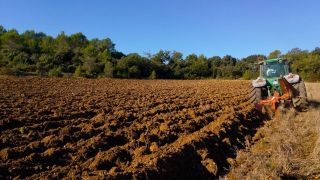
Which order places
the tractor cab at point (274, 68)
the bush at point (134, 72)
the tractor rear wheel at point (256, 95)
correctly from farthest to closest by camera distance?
1. the bush at point (134, 72)
2. the tractor cab at point (274, 68)
3. the tractor rear wheel at point (256, 95)

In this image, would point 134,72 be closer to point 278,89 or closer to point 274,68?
point 274,68

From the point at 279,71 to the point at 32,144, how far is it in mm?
9377

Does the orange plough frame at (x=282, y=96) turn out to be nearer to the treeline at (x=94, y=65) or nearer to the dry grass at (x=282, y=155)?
the dry grass at (x=282, y=155)

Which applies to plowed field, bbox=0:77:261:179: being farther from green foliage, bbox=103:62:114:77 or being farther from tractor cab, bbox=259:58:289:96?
green foliage, bbox=103:62:114:77

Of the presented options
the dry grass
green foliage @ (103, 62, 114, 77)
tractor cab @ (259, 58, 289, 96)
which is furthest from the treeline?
the dry grass

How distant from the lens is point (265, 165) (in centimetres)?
536

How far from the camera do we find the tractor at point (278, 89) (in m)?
10.9

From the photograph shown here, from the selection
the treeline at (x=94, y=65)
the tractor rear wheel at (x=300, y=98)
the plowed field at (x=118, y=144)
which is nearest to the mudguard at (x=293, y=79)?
the tractor rear wheel at (x=300, y=98)

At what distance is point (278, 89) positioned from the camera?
38.6 ft

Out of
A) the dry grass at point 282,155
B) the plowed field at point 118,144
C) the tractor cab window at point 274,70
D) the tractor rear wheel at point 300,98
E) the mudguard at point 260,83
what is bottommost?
the dry grass at point 282,155

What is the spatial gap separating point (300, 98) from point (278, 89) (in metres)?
0.73

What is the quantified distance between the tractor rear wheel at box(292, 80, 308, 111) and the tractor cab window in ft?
3.28

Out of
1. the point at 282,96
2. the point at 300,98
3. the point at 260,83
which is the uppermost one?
the point at 260,83

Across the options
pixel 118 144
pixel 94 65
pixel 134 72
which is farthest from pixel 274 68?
pixel 134 72
